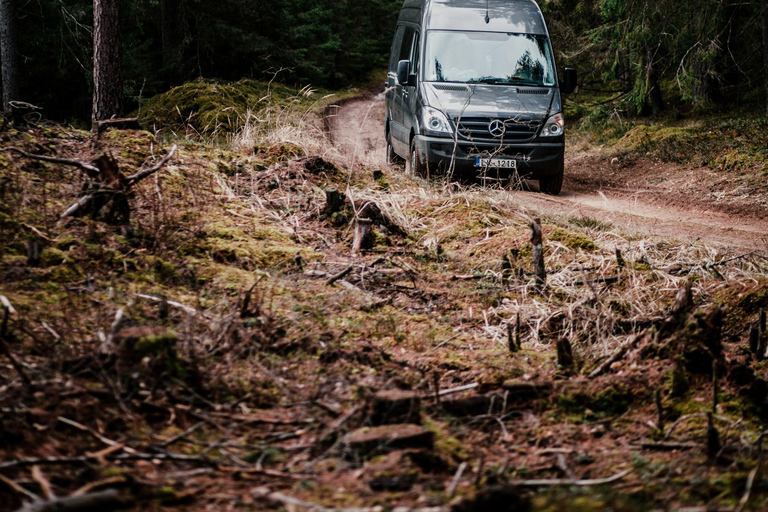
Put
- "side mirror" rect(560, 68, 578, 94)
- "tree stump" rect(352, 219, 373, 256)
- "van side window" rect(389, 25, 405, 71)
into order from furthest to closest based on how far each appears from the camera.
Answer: "van side window" rect(389, 25, 405, 71)
"side mirror" rect(560, 68, 578, 94)
"tree stump" rect(352, 219, 373, 256)

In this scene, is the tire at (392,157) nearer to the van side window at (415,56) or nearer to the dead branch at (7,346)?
the van side window at (415,56)

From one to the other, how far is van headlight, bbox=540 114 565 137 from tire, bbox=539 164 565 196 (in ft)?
2.21

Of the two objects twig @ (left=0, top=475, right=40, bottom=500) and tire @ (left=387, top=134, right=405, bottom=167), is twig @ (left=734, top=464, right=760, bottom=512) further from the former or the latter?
tire @ (left=387, top=134, right=405, bottom=167)

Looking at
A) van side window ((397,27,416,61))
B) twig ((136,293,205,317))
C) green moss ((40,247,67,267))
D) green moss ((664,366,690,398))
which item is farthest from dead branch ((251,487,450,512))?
van side window ((397,27,416,61))

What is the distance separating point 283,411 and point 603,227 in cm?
543

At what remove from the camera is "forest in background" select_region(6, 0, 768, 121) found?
594 inches

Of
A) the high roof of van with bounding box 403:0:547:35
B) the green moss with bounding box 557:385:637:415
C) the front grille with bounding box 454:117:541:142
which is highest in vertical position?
the high roof of van with bounding box 403:0:547:35

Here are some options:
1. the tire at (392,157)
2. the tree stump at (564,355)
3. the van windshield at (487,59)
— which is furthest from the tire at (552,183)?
the tree stump at (564,355)

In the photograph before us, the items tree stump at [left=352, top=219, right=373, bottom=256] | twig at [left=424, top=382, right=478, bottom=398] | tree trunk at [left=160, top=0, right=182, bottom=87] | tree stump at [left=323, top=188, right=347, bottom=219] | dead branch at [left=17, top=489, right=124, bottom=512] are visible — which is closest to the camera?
dead branch at [left=17, top=489, right=124, bottom=512]

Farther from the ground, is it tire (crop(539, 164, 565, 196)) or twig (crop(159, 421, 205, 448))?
twig (crop(159, 421, 205, 448))

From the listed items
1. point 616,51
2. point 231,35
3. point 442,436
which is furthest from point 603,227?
point 231,35

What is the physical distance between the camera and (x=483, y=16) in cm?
1080

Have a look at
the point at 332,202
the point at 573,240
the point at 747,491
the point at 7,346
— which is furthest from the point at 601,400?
the point at 332,202

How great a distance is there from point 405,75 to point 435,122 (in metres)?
1.04
